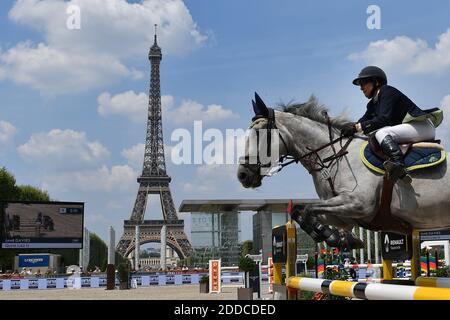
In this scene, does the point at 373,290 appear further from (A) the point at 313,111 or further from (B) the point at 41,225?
(B) the point at 41,225

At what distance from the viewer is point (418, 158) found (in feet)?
16.8

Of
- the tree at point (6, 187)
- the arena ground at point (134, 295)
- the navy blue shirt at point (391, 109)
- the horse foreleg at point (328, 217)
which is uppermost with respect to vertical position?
the tree at point (6, 187)

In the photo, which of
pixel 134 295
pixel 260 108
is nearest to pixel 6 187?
pixel 134 295

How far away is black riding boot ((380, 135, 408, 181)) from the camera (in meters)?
4.93

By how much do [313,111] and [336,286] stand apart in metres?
2.09

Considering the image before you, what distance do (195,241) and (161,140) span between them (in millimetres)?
45100

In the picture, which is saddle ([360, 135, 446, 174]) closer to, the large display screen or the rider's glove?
the rider's glove

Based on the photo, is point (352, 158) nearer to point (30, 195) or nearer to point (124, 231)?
point (30, 195)

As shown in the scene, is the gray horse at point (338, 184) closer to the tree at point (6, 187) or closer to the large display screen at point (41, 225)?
the large display screen at point (41, 225)

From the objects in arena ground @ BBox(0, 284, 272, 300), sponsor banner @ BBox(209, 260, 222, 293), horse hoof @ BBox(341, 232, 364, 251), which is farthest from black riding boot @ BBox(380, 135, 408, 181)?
sponsor banner @ BBox(209, 260, 222, 293)

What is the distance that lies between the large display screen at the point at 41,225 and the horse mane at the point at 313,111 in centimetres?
3020

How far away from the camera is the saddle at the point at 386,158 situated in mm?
5047

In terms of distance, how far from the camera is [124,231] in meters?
73.6

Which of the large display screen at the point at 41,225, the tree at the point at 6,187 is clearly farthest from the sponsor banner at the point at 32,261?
the tree at the point at 6,187
